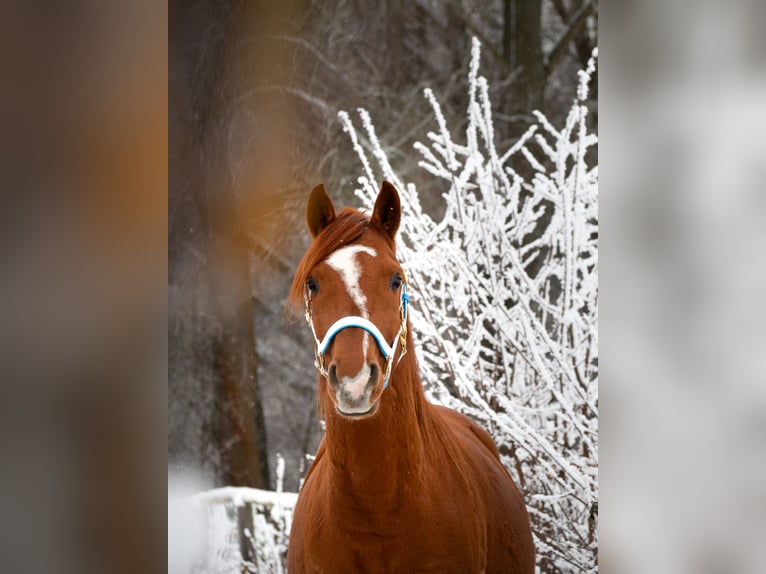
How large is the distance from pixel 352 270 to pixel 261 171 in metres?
0.64

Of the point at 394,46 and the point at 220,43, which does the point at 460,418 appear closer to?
the point at 394,46

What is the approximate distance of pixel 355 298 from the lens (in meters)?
1.41

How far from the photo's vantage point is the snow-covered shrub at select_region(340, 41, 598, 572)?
174cm

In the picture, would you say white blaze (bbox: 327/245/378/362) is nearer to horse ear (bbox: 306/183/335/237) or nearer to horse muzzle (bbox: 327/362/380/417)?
horse muzzle (bbox: 327/362/380/417)

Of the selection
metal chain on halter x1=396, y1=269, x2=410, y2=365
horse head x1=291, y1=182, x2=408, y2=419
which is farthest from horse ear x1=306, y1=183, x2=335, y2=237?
metal chain on halter x1=396, y1=269, x2=410, y2=365

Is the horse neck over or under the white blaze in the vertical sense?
under

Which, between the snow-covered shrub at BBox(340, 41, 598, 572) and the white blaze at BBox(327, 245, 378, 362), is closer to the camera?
the white blaze at BBox(327, 245, 378, 362)

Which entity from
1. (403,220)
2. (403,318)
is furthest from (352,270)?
(403,220)

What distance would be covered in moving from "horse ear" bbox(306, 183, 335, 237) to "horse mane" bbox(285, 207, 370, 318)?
1.0 inches

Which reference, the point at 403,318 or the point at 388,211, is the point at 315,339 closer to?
the point at 403,318

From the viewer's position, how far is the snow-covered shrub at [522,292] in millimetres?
1743

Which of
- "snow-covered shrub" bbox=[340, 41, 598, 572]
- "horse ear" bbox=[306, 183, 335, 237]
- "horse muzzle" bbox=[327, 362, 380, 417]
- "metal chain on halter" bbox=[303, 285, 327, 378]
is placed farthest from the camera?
"snow-covered shrub" bbox=[340, 41, 598, 572]

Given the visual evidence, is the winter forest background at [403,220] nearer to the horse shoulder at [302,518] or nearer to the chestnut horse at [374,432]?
the horse shoulder at [302,518]
